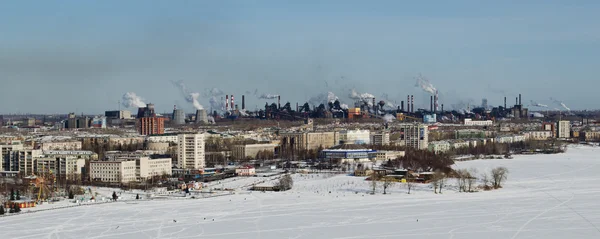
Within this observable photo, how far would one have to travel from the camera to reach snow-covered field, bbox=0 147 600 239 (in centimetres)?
1714

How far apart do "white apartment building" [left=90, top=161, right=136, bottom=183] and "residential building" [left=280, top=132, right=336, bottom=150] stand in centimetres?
1759

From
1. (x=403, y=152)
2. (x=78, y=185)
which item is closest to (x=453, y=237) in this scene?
(x=78, y=185)

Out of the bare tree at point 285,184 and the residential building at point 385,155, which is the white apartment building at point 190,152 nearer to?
the residential building at point 385,155

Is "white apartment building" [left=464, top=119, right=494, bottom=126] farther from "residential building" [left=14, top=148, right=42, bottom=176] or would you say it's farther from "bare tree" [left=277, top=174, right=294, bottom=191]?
"bare tree" [left=277, top=174, right=294, bottom=191]

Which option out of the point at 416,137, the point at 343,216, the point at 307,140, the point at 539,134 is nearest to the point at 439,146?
the point at 416,137

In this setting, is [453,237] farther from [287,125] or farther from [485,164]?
[287,125]

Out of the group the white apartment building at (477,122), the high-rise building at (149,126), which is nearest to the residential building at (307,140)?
the high-rise building at (149,126)

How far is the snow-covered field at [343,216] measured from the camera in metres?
17.1

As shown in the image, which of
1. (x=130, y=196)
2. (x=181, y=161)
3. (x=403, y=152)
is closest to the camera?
(x=130, y=196)

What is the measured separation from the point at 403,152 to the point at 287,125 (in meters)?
36.9

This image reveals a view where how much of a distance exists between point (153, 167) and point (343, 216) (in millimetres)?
13220

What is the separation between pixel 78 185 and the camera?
27.1 meters

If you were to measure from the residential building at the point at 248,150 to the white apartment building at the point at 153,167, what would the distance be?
10237 mm

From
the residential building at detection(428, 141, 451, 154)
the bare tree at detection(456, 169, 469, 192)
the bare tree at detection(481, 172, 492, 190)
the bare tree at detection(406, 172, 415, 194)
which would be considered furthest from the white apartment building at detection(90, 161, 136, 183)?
the residential building at detection(428, 141, 451, 154)
